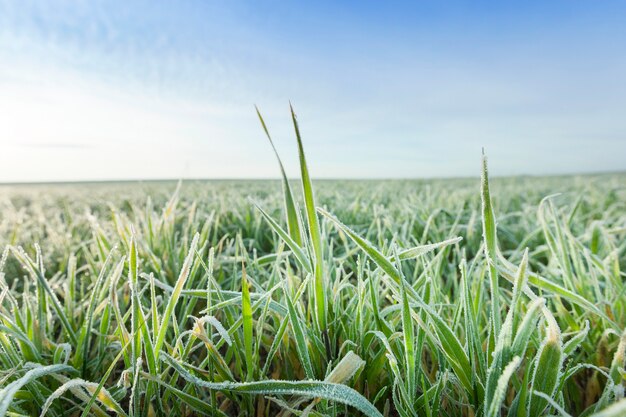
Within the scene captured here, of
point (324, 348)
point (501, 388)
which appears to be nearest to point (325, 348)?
point (324, 348)

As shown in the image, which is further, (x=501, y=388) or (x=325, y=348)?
(x=325, y=348)

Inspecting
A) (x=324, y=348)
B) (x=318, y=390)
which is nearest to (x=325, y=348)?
(x=324, y=348)

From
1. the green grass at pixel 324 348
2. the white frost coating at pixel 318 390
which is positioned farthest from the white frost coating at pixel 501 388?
the white frost coating at pixel 318 390

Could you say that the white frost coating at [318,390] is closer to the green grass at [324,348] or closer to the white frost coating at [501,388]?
the green grass at [324,348]

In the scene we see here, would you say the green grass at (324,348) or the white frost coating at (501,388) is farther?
the green grass at (324,348)

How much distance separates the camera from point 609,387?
583 millimetres

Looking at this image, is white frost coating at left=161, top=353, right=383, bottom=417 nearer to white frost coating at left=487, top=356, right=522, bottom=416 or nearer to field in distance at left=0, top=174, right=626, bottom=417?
field in distance at left=0, top=174, right=626, bottom=417

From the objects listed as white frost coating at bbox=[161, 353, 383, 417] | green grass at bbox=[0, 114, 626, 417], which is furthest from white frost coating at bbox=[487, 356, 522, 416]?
white frost coating at bbox=[161, 353, 383, 417]

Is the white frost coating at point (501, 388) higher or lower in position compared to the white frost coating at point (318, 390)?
higher

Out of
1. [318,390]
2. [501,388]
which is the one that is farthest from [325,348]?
[501,388]

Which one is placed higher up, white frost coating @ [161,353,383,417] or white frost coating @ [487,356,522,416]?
white frost coating @ [487,356,522,416]

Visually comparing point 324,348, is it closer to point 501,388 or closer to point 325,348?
point 325,348

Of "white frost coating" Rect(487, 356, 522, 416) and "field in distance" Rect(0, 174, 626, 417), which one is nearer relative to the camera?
"white frost coating" Rect(487, 356, 522, 416)

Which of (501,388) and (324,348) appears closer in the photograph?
(501,388)
